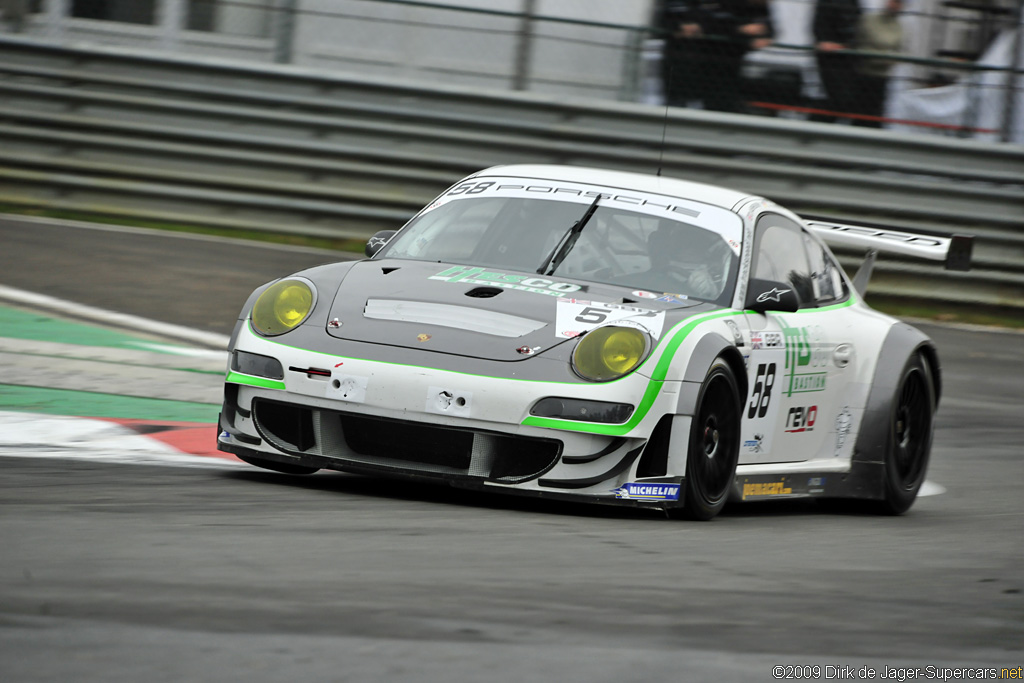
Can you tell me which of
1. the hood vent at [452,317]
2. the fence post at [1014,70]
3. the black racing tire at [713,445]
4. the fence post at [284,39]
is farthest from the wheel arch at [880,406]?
the fence post at [284,39]

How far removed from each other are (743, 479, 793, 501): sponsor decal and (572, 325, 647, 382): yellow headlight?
902 mm

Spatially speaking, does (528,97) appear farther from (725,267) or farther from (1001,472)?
(725,267)

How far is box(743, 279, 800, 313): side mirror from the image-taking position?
18.5ft

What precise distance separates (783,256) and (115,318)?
15.3 ft

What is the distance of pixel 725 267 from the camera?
5.73m

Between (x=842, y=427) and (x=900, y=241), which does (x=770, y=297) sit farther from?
(x=900, y=241)

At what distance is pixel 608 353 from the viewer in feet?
16.0

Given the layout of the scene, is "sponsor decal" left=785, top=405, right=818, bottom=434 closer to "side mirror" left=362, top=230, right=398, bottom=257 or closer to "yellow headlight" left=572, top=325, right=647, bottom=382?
"yellow headlight" left=572, top=325, right=647, bottom=382

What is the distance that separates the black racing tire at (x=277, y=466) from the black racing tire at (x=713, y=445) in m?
1.22

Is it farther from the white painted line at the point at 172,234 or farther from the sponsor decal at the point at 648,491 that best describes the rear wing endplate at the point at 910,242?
the white painted line at the point at 172,234

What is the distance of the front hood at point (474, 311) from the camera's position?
4914 millimetres

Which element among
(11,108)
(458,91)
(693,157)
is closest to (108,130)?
(11,108)

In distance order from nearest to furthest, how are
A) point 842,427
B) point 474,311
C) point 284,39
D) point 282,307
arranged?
point 474,311 → point 282,307 → point 842,427 → point 284,39

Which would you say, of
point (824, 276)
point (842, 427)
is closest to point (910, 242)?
point (824, 276)
